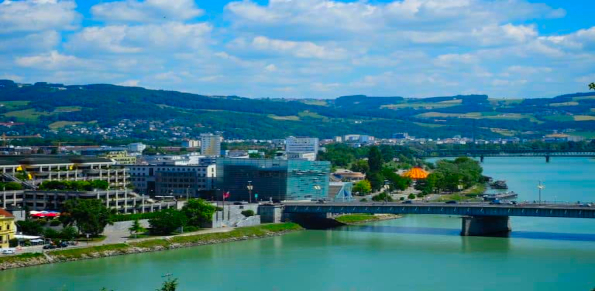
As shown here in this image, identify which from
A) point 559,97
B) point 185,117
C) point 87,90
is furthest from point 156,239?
point 559,97

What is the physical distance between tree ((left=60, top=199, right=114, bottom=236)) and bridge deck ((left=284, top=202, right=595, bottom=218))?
692 cm

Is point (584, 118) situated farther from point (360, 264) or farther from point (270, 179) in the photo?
point (360, 264)

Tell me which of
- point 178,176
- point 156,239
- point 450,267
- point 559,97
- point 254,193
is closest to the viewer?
point 450,267

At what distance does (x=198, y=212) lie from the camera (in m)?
25.6

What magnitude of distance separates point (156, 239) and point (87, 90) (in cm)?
9287

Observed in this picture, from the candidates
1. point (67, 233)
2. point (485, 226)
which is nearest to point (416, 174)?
point (485, 226)

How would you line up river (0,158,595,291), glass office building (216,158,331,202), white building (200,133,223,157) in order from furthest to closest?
white building (200,133,223,157) → glass office building (216,158,331,202) → river (0,158,595,291)

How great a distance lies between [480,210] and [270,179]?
8.06m

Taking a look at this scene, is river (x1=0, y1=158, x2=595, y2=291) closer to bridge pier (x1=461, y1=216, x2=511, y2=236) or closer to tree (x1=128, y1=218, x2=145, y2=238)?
bridge pier (x1=461, y1=216, x2=511, y2=236)

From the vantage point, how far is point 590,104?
5699 inches

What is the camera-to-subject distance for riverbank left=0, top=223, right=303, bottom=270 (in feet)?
64.8

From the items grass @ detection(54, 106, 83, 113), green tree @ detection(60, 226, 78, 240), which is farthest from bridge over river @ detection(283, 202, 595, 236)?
grass @ detection(54, 106, 83, 113)

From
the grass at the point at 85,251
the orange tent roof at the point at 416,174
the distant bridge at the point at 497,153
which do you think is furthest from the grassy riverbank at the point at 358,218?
the distant bridge at the point at 497,153

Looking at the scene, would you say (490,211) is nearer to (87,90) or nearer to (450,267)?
(450,267)
